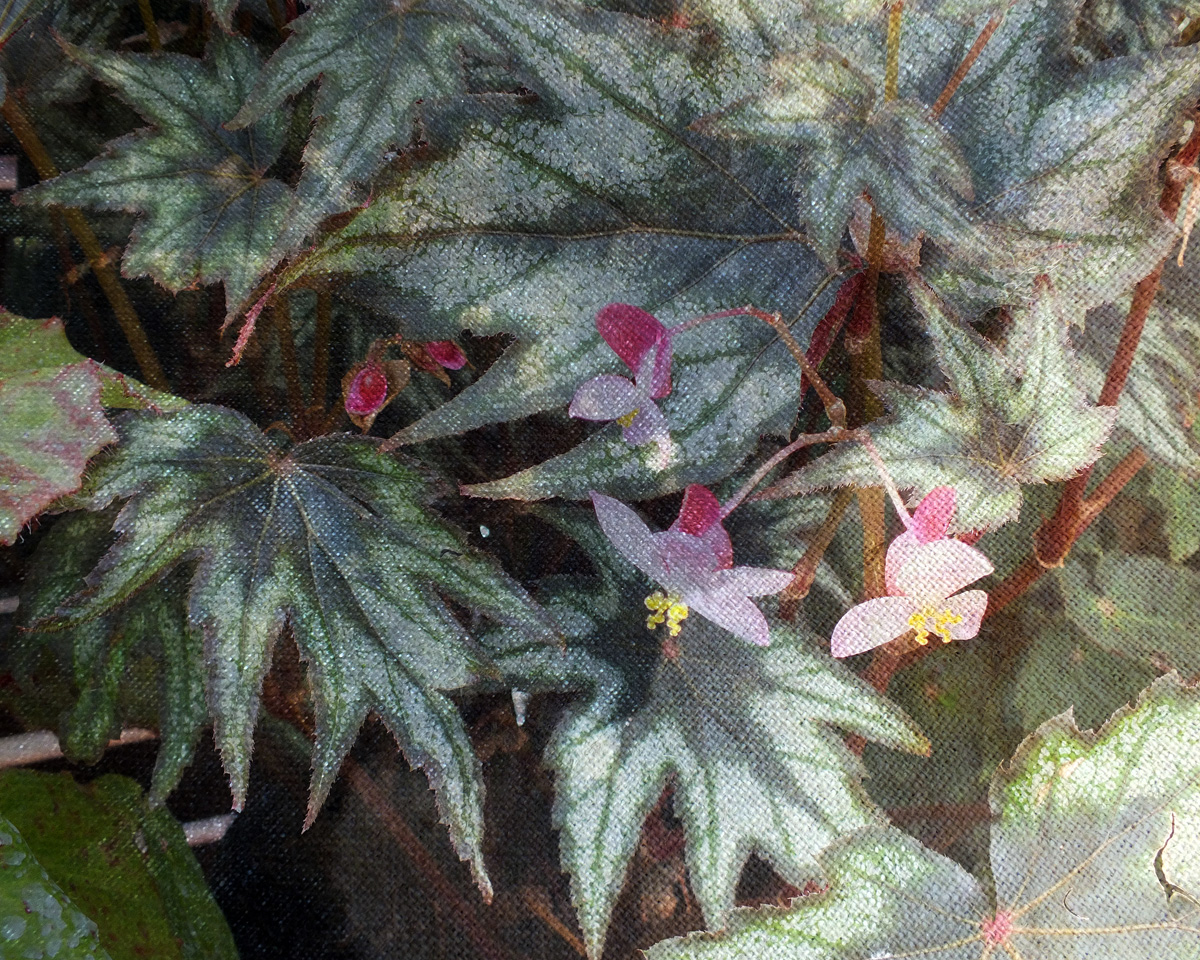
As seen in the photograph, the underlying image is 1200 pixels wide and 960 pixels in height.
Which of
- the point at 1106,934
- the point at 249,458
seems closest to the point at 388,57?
the point at 249,458

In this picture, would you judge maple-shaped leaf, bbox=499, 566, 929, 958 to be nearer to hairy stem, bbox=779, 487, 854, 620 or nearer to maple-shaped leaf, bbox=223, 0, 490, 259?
hairy stem, bbox=779, 487, 854, 620

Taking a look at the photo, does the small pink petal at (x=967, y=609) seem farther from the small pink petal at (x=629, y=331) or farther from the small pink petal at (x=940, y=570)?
the small pink petal at (x=629, y=331)

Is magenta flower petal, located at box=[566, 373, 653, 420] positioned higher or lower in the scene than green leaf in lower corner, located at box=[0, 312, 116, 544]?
higher

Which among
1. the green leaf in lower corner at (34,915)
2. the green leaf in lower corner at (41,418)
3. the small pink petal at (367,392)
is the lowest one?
the green leaf in lower corner at (34,915)

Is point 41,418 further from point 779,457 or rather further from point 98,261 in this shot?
point 779,457

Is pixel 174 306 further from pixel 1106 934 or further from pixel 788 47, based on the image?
pixel 1106 934

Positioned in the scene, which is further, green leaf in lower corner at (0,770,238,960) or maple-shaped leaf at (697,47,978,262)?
green leaf in lower corner at (0,770,238,960)

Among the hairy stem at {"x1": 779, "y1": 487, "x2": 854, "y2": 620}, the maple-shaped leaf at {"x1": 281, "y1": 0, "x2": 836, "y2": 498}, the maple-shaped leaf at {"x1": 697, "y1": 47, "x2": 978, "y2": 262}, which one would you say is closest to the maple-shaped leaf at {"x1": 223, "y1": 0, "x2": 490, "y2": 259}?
the maple-shaped leaf at {"x1": 281, "y1": 0, "x2": 836, "y2": 498}

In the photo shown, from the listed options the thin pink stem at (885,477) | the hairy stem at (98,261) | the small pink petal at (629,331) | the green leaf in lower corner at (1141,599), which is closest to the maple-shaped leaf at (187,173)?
the hairy stem at (98,261)
